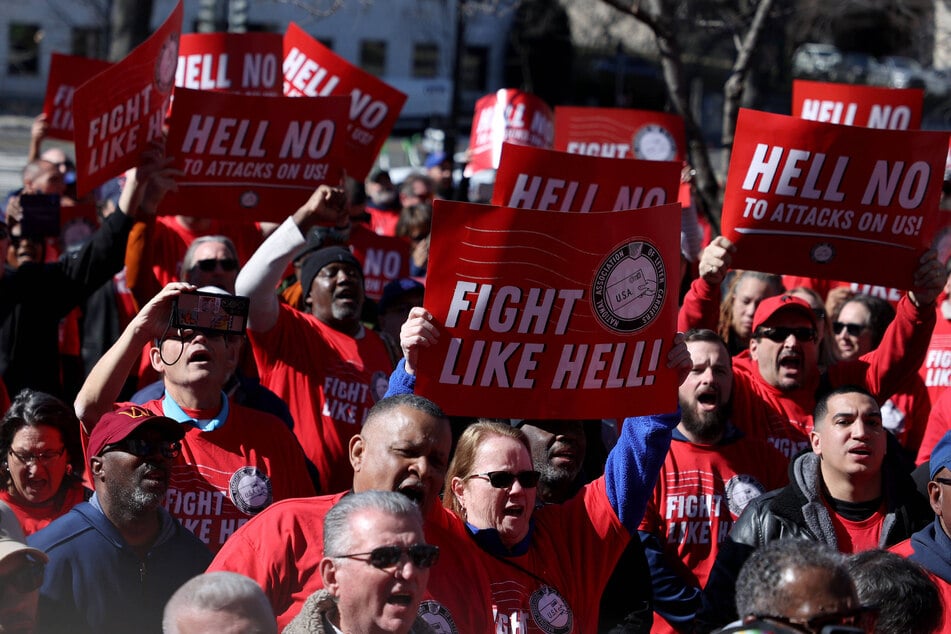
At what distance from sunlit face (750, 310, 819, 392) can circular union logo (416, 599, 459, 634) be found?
268 cm

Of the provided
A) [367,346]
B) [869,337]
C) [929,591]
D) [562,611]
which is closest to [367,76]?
[367,346]

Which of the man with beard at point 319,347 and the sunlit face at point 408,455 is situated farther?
the man with beard at point 319,347

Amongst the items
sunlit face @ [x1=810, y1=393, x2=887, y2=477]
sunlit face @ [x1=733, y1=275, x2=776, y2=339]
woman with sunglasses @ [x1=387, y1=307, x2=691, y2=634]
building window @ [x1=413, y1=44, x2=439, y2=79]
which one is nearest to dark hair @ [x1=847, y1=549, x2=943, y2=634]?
woman with sunglasses @ [x1=387, y1=307, x2=691, y2=634]

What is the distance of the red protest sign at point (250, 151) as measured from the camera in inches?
264

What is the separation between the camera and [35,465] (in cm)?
488

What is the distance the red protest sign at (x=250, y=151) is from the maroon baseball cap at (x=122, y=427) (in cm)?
252

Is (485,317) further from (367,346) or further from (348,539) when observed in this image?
(367,346)

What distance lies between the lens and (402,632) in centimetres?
348

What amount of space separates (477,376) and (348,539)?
1032mm

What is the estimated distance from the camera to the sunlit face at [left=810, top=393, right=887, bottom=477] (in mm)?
5020

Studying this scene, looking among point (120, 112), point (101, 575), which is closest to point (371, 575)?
point (101, 575)

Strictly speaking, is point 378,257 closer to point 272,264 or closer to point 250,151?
point 250,151

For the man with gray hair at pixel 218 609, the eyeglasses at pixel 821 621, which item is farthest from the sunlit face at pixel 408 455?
the eyeglasses at pixel 821 621

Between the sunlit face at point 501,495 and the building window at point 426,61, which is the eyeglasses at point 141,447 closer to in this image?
the sunlit face at point 501,495
